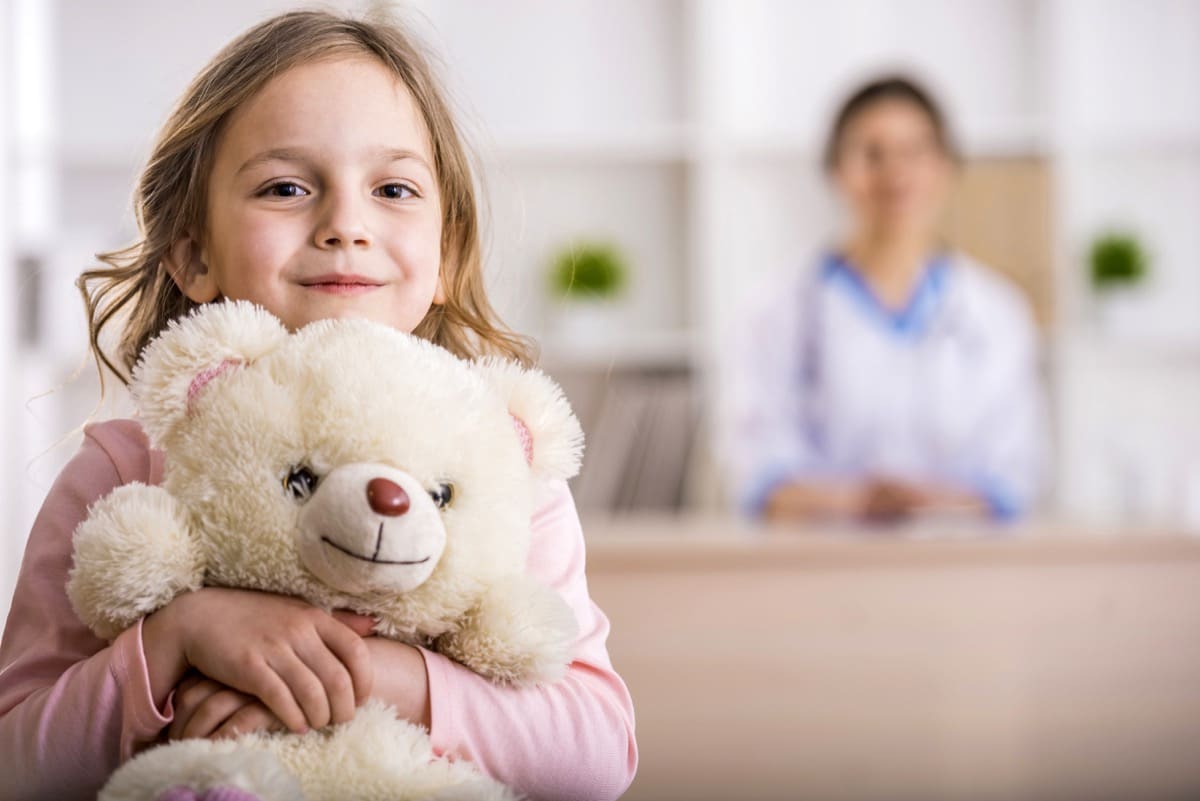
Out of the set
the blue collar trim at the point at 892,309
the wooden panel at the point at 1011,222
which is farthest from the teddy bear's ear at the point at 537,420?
the wooden panel at the point at 1011,222

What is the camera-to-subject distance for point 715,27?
2.60 metres

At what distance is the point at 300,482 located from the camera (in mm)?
615

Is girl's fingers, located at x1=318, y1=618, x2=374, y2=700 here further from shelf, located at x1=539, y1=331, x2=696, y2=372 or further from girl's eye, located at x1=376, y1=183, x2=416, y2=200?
shelf, located at x1=539, y1=331, x2=696, y2=372

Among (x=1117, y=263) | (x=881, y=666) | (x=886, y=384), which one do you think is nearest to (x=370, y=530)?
(x=881, y=666)

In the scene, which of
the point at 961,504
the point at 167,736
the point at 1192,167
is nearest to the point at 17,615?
the point at 167,736

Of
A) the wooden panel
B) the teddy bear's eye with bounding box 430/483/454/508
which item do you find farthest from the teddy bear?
the wooden panel

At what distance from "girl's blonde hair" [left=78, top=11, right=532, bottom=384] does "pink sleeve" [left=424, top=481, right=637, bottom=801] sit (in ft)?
0.54

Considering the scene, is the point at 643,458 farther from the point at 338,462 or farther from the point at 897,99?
the point at 338,462

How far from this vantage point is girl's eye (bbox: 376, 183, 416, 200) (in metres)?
0.76

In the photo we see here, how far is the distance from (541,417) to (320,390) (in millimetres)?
123

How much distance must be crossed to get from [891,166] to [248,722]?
79.3 inches

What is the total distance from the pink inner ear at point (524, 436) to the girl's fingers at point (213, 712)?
0.18 m

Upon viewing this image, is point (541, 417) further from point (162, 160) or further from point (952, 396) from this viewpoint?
point (952, 396)

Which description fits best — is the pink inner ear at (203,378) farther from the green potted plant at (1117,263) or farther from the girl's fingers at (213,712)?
the green potted plant at (1117,263)
